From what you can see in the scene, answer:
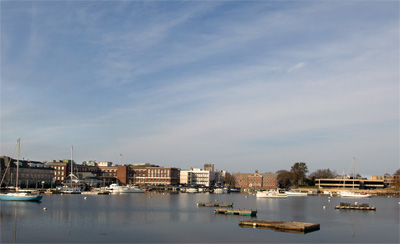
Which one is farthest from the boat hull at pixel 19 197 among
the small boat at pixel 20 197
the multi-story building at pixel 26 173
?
the multi-story building at pixel 26 173

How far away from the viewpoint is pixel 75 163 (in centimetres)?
19962

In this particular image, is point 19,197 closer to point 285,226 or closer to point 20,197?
point 20,197

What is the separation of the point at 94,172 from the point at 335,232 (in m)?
165

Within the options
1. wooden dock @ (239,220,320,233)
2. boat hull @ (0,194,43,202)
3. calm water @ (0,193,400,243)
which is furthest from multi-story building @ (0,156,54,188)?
wooden dock @ (239,220,320,233)

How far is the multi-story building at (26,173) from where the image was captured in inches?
6000

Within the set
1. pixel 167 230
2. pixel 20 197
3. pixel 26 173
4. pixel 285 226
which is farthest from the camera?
pixel 26 173

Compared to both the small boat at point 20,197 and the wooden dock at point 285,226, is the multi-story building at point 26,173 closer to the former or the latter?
the small boat at point 20,197

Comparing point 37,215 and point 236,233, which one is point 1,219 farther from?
point 236,233

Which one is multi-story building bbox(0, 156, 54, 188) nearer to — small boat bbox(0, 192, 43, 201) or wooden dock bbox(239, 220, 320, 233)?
small boat bbox(0, 192, 43, 201)

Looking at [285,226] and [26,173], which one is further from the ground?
[285,226]

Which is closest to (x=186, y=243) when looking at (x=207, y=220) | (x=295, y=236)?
(x=295, y=236)

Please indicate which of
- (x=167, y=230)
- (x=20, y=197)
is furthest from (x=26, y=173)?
(x=167, y=230)

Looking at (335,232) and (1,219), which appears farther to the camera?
(1,219)

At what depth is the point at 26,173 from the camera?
160 m
